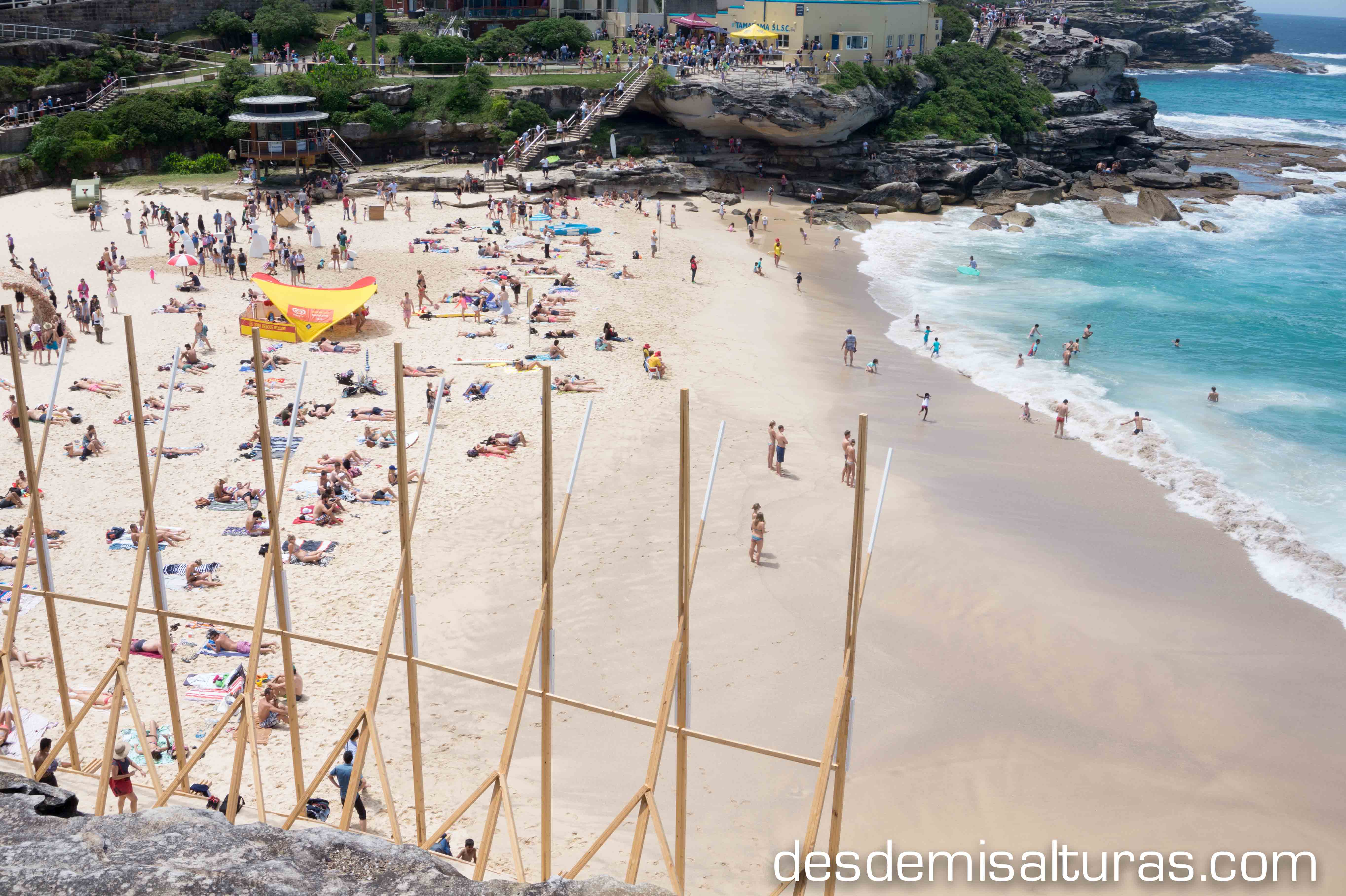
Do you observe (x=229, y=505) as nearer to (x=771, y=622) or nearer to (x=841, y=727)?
(x=771, y=622)

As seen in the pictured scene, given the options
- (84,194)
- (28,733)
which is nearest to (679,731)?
(28,733)

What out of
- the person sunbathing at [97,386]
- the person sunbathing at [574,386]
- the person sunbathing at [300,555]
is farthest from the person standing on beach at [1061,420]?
the person sunbathing at [97,386]

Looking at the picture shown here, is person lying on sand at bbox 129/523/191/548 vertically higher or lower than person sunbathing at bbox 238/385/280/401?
lower

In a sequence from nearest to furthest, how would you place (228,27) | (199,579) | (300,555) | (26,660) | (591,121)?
(26,660) < (199,579) < (300,555) < (591,121) < (228,27)

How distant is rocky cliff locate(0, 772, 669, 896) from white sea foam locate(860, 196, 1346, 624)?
1534cm

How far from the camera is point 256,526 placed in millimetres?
17484

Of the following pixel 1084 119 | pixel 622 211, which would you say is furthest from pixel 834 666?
pixel 1084 119

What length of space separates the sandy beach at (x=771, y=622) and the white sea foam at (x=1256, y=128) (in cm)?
6274

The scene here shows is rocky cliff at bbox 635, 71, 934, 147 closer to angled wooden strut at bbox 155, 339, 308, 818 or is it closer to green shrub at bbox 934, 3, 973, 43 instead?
green shrub at bbox 934, 3, 973, 43

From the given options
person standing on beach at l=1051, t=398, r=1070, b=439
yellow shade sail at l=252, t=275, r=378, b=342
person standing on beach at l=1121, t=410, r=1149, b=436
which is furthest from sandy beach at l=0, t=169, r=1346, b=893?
person standing on beach at l=1121, t=410, r=1149, b=436

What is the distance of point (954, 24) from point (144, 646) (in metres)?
64.2

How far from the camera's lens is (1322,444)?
23.8 metres

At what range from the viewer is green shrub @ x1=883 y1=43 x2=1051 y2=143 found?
53.4 meters

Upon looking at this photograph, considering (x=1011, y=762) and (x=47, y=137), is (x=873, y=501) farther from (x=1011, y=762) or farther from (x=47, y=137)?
(x=47, y=137)
